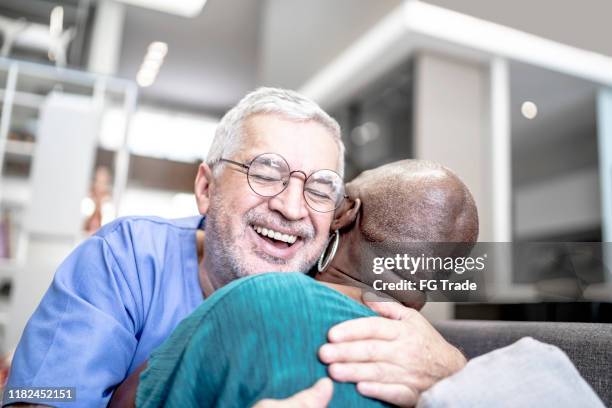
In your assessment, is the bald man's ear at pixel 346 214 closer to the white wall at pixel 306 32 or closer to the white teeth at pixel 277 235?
the white teeth at pixel 277 235

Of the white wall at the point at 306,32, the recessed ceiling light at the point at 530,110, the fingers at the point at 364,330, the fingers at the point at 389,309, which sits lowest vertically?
the fingers at the point at 364,330

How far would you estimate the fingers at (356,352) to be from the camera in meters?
0.49

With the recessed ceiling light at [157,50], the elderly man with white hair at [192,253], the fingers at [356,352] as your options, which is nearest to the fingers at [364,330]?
the fingers at [356,352]

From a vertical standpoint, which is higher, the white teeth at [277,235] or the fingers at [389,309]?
the white teeth at [277,235]

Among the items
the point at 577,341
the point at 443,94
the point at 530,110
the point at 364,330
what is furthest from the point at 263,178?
the point at 443,94

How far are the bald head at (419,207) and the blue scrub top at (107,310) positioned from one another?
397mm

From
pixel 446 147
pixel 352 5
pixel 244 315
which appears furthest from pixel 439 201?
pixel 352 5

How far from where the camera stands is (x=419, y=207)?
2.28 ft

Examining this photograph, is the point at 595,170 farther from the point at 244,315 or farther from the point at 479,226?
the point at 244,315

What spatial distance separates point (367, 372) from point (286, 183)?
394mm

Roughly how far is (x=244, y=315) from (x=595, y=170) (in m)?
6.54

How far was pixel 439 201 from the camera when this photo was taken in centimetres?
70

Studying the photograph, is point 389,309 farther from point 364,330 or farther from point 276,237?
point 276,237

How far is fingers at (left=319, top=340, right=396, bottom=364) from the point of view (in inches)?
19.3
